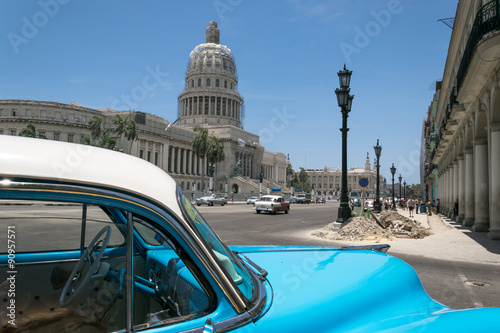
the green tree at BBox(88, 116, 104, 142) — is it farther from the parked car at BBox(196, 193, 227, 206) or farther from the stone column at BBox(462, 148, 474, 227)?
the stone column at BBox(462, 148, 474, 227)

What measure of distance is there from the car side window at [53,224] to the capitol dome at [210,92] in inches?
4002

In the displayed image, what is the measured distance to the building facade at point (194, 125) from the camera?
65.0 m

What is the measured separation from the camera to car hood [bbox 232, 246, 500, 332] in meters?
1.64

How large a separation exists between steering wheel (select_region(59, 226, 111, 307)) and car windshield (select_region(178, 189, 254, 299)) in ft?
1.42

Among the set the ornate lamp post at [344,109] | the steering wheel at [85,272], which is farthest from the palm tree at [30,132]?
the steering wheel at [85,272]

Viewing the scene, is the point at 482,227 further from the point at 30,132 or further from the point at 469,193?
the point at 30,132

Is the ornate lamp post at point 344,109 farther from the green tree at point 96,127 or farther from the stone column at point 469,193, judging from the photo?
the green tree at point 96,127

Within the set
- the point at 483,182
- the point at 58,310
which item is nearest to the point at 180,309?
the point at 58,310

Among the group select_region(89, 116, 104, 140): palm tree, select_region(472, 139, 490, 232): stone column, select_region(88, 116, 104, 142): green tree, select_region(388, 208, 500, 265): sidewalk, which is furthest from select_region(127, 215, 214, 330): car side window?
select_region(89, 116, 104, 140): palm tree

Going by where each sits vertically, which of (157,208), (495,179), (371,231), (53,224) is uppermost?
(495,179)

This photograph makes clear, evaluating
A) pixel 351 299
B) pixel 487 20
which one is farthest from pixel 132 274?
pixel 487 20

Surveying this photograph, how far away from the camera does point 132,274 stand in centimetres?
155

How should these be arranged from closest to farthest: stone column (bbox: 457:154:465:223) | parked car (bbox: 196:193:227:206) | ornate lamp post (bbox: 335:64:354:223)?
ornate lamp post (bbox: 335:64:354:223) → stone column (bbox: 457:154:465:223) → parked car (bbox: 196:193:227:206)

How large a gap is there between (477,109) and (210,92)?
9137 cm
